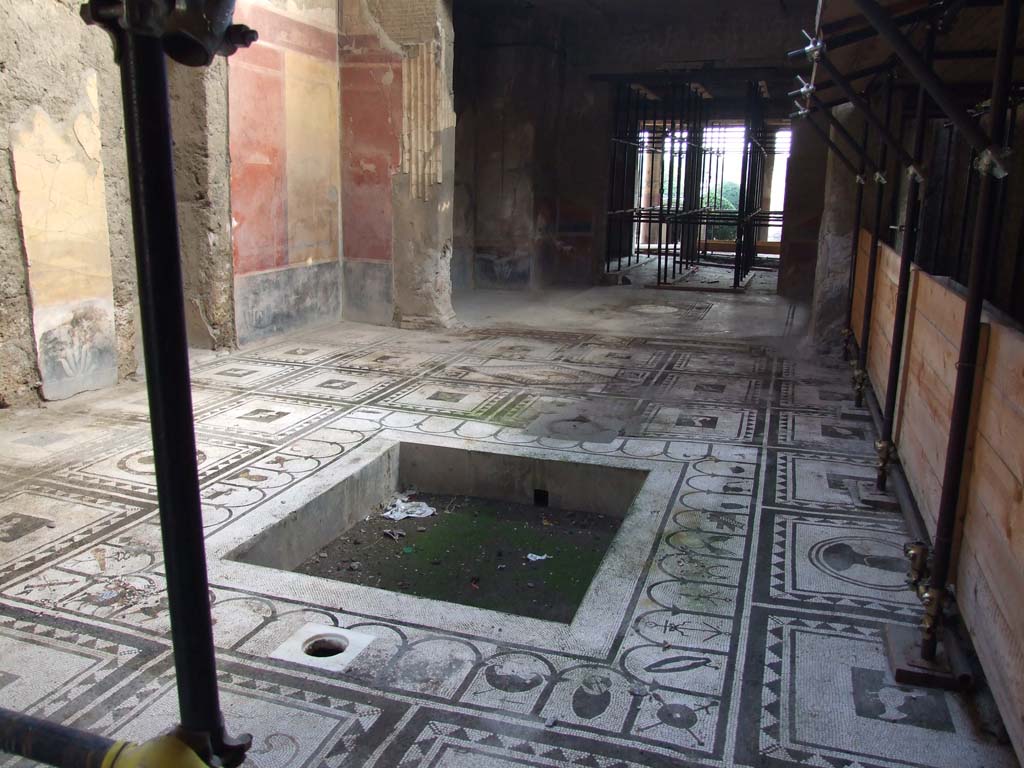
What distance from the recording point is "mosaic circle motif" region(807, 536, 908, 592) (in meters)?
2.51

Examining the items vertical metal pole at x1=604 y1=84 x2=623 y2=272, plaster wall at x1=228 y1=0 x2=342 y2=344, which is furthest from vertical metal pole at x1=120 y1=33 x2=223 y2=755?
vertical metal pole at x1=604 y1=84 x2=623 y2=272

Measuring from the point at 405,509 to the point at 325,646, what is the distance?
142 cm

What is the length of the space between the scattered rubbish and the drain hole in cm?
133

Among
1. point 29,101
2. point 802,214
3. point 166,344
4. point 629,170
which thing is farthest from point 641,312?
point 166,344

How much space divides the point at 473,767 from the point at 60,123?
380 cm

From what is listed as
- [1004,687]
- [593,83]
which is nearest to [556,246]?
[593,83]

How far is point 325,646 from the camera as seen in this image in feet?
7.13

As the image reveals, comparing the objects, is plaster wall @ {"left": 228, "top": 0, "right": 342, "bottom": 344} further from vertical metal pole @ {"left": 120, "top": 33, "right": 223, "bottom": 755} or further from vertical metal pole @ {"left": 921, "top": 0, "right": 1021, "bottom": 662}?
vertical metal pole @ {"left": 120, "top": 33, "right": 223, "bottom": 755}

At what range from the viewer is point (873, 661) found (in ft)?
6.84

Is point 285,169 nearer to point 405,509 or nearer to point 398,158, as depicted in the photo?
point 398,158

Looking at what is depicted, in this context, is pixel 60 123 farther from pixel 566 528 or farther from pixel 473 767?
pixel 473 767

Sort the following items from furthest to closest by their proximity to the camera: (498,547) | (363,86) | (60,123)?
1. (363,86)
2. (60,123)
3. (498,547)

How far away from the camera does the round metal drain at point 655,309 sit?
781 cm

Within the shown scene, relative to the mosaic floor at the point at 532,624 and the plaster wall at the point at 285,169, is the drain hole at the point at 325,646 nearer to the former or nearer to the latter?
the mosaic floor at the point at 532,624
